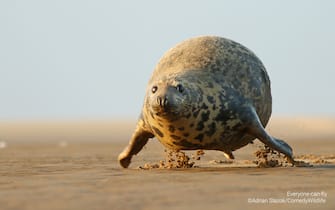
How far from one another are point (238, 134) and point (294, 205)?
156 inches

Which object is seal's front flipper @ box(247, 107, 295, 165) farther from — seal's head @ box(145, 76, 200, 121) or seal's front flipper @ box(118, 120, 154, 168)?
seal's front flipper @ box(118, 120, 154, 168)

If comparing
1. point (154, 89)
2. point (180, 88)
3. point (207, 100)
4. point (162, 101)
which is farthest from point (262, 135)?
point (162, 101)

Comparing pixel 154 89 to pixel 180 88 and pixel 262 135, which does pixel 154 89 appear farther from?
pixel 262 135

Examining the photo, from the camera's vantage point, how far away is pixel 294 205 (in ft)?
16.8

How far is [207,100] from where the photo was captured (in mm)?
8539

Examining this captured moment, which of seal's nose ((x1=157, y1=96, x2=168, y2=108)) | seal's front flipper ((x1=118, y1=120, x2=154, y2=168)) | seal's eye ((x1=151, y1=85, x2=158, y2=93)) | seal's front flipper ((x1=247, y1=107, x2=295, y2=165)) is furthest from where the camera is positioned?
seal's front flipper ((x1=118, y1=120, x2=154, y2=168))

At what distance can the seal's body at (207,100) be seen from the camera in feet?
27.1

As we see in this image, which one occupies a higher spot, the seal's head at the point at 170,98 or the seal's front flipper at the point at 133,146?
the seal's head at the point at 170,98

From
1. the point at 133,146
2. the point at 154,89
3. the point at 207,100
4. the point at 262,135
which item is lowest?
the point at 133,146

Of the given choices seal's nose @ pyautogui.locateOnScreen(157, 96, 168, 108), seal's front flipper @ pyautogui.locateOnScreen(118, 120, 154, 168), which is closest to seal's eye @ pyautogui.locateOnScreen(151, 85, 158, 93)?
seal's nose @ pyautogui.locateOnScreen(157, 96, 168, 108)

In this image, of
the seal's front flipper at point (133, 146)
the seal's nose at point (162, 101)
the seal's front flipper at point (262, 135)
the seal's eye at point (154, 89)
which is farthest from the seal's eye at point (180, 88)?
the seal's front flipper at point (133, 146)

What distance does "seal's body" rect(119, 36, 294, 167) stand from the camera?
27.1 feet

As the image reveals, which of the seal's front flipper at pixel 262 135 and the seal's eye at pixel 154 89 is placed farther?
the seal's front flipper at pixel 262 135

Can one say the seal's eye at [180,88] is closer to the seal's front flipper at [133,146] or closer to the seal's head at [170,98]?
the seal's head at [170,98]
